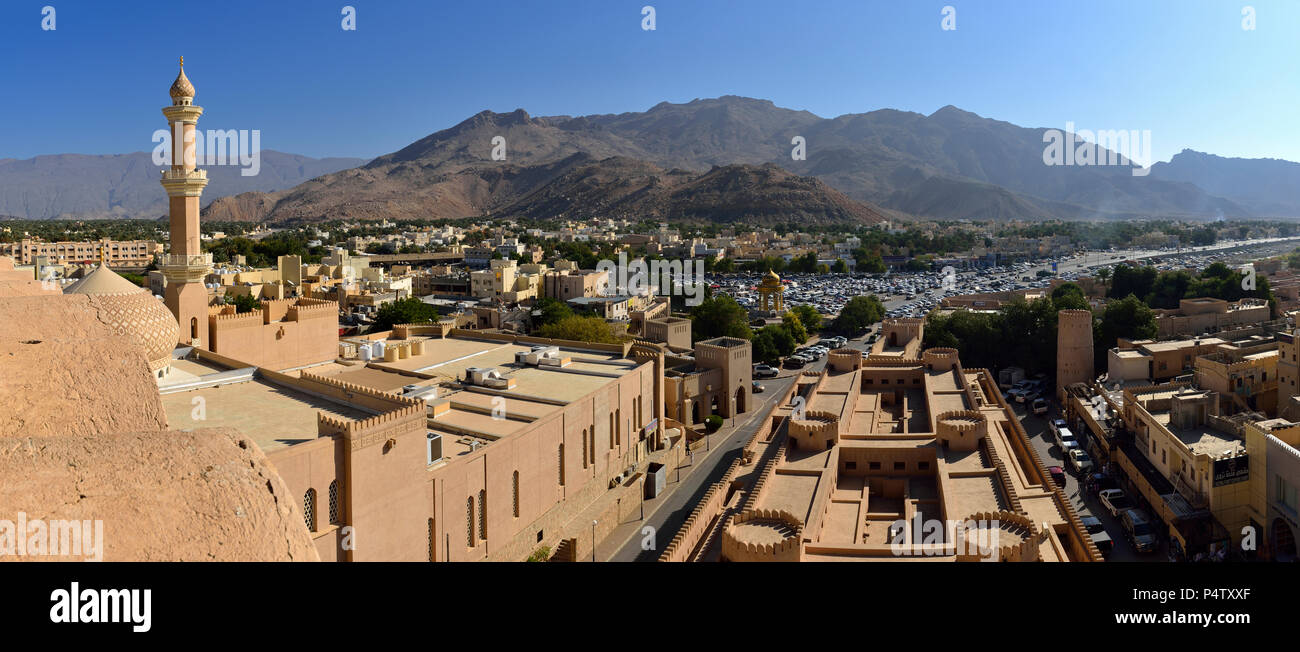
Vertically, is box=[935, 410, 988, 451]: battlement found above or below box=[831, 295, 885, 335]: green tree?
below

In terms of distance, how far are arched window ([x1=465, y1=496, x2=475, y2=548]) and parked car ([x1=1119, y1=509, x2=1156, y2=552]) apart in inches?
568

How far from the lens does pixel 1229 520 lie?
1891 cm

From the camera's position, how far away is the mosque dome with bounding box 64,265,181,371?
555 inches

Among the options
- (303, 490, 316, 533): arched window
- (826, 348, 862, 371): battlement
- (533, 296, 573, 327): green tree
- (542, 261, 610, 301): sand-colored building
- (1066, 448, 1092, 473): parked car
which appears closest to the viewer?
(303, 490, 316, 533): arched window

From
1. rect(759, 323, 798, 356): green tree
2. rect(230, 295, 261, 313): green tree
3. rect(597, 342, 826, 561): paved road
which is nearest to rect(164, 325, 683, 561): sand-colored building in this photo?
rect(597, 342, 826, 561): paved road

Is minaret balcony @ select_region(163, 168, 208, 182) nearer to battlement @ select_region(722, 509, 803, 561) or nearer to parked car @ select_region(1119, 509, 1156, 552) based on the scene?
battlement @ select_region(722, 509, 803, 561)

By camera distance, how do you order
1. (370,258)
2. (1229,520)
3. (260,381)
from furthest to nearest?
(370,258)
(1229,520)
(260,381)

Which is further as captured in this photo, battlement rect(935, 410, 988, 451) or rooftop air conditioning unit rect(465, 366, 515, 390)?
battlement rect(935, 410, 988, 451)

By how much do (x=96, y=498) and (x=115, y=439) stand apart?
0.41 meters

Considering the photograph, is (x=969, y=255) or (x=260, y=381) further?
(x=969, y=255)

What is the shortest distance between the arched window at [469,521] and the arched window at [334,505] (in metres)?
3.09
